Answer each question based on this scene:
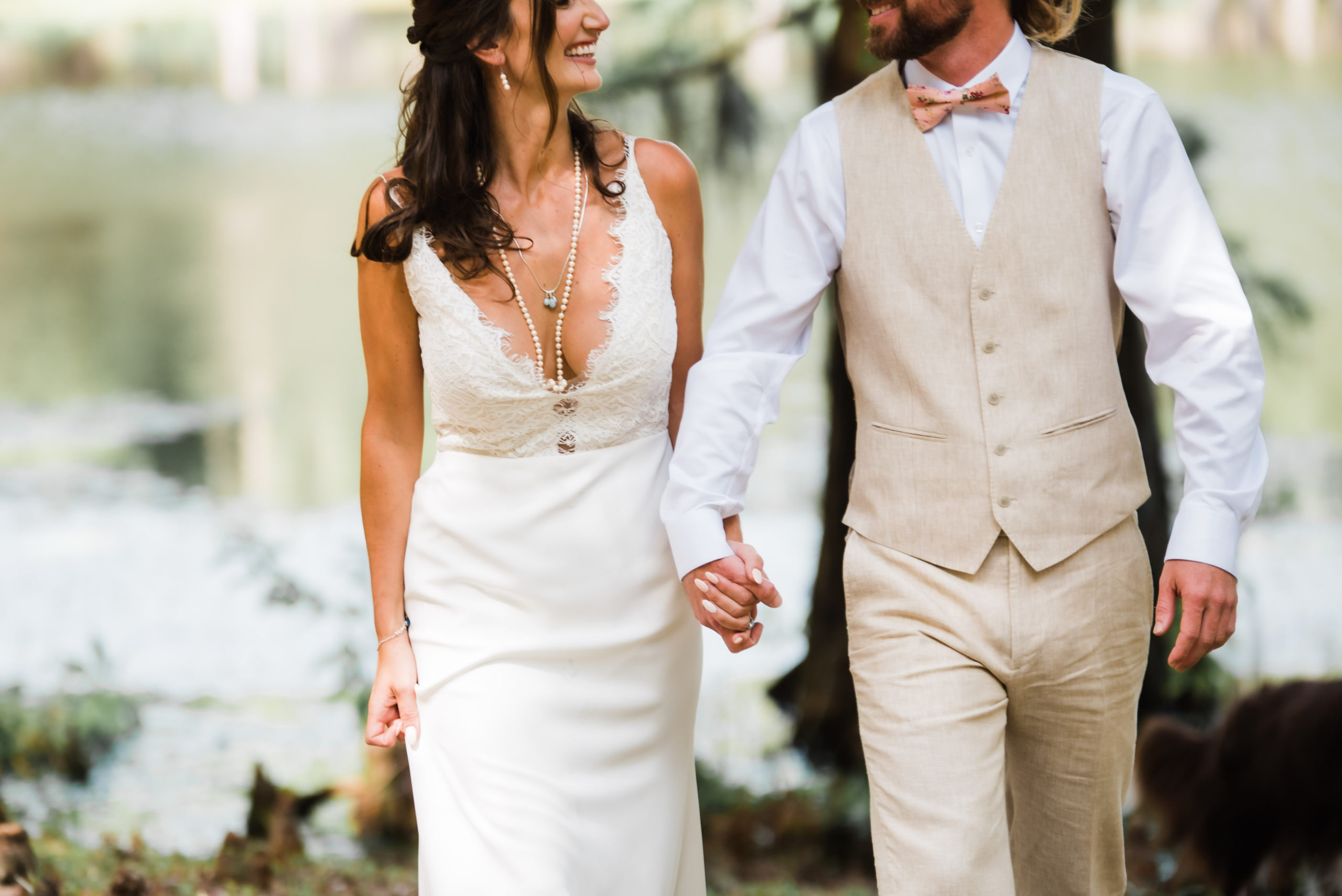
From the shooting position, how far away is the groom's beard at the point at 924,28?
2148 millimetres

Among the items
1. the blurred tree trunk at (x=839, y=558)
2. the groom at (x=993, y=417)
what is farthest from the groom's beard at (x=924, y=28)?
the blurred tree trunk at (x=839, y=558)

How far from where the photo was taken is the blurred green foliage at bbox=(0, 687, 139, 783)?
4.46 m

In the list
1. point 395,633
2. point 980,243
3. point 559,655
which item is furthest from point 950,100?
point 395,633

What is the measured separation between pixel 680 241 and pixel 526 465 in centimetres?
50

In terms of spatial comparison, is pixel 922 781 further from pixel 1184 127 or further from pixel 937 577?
pixel 1184 127

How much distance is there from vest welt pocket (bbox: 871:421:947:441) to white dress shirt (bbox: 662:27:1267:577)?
20 centimetres

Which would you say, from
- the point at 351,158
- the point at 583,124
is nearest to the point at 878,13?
the point at 583,124

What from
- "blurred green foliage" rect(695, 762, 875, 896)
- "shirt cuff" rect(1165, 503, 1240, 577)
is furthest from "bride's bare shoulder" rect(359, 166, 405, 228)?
"blurred green foliage" rect(695, 762, 875, 896)

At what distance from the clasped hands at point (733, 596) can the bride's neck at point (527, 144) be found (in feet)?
2.45

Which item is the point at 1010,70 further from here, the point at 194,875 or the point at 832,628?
the point at 194,875

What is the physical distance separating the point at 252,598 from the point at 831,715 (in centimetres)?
196

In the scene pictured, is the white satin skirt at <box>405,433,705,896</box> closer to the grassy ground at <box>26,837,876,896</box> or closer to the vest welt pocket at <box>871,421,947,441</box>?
the vest welt pocket at <box>871,421,947,441</box>

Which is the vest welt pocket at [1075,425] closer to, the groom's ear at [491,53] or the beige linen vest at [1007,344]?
the beige linen vest at [1007,344]

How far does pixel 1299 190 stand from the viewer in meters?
4.27
